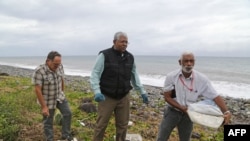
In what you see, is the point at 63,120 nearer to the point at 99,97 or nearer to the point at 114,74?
the point at 99,97

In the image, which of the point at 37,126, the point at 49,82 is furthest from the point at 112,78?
the point at 37,126

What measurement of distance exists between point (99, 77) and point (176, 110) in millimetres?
1310

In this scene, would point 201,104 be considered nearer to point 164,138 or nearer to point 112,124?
point 164,138

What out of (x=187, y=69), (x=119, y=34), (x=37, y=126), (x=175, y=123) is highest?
(x=119, y=34)

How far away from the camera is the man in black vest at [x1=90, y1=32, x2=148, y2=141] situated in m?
4.73

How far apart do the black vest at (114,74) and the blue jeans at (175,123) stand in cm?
86

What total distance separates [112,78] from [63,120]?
1.58 metres

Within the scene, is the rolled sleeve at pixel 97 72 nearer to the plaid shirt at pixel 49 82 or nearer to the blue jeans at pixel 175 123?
the plaid shirt at pixel 49 82

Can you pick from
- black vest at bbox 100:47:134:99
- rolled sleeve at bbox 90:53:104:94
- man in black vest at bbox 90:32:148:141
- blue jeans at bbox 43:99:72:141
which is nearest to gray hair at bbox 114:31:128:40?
man in black vest at bbox 90:32:148:141

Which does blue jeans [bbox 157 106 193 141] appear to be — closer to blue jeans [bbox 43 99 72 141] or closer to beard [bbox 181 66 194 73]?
beard [bbox 181 66 194 73]

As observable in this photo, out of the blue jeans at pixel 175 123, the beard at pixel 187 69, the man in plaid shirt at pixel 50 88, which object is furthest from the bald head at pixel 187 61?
the man in plaid shirt at pixel 50 88

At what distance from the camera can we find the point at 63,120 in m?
5.72

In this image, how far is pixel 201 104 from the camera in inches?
163

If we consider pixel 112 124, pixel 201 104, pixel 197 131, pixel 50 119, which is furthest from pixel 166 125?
pixel 197 131
